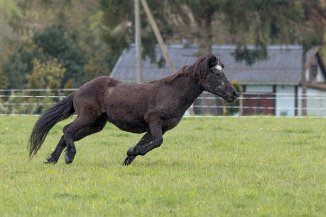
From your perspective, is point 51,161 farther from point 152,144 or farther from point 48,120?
point 152,144

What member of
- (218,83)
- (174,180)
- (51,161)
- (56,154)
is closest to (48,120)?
(56,154)

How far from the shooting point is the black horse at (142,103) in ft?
47.8

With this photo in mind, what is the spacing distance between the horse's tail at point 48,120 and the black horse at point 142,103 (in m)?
0.02

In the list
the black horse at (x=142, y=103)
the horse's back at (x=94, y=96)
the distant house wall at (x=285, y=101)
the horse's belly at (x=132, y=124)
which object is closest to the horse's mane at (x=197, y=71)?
the black horse at (x=142, y=103)

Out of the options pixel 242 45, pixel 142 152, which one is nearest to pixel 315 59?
pixel 242 45

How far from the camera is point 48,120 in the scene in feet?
50.7

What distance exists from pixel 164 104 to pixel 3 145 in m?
5.80

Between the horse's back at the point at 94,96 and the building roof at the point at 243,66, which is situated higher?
the horse's back at the point at 94,96

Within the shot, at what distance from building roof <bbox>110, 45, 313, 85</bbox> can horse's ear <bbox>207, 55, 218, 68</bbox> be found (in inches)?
1789

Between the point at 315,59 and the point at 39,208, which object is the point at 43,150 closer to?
the point at 39,208

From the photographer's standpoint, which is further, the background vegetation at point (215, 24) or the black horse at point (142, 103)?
the background vegetation at point (215, 24)

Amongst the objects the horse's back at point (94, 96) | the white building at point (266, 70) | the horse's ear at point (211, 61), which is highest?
the horse's ear at point (211, 61)

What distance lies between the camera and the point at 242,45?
5106 centimetres

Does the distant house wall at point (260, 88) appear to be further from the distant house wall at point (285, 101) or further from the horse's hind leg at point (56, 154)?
the horse's hind leg at point (56, 154)
